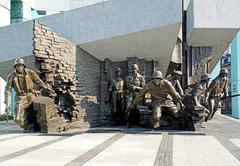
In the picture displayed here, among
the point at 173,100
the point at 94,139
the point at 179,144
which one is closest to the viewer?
the point at 179,144

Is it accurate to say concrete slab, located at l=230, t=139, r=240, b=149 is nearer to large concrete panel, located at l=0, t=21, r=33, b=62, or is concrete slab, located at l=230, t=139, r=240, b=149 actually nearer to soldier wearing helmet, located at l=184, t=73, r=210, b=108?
soldier wearing helmet, located at l=184, t=73, r=210, b=108

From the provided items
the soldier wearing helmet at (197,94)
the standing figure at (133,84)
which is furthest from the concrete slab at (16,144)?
the standing figure at (133,84)

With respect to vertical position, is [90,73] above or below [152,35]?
below

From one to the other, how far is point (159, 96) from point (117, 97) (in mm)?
2807

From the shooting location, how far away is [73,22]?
13.4 metres

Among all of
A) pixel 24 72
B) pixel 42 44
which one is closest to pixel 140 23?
pixel 42 44

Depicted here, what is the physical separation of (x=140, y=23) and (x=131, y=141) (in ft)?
17.3

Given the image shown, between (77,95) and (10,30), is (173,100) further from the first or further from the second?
(10,30)

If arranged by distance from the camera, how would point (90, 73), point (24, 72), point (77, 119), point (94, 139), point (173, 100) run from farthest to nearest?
1. point (90, 73)
2. point (77, 119)
3. point (173, 100)
4. point (24, 72)
5. point (94, 139)

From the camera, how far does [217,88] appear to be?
12945 millimetres

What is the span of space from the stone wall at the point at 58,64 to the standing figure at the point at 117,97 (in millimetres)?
1391

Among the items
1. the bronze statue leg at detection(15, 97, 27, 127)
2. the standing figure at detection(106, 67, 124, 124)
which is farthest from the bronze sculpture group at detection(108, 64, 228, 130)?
the bronze statue leg at detection(15, 97, 27, 127)

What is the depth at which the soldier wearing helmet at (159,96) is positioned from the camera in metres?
10.9

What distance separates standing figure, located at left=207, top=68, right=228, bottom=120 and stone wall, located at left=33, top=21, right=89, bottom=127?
15.5ft
